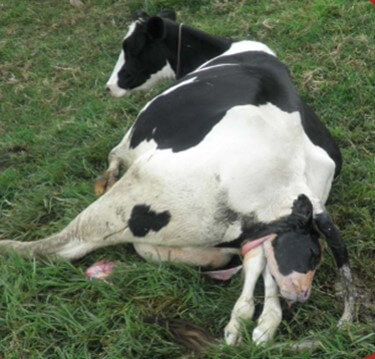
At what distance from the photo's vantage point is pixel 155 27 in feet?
14.8

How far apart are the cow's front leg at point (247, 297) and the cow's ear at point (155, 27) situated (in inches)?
89.5

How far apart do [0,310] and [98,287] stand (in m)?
0.45

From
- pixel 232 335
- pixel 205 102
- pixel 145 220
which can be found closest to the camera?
pixel 232 335

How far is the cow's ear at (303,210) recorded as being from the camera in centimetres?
265

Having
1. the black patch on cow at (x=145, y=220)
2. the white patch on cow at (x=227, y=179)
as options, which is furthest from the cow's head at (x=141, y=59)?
the black patch on cow at (x=145, y=220)

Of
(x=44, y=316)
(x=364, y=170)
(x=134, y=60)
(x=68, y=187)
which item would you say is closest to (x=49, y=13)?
(x=134, y=60)

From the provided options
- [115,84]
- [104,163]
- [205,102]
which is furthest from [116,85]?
[205,102]

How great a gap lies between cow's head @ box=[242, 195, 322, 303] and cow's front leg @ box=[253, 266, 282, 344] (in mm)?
48

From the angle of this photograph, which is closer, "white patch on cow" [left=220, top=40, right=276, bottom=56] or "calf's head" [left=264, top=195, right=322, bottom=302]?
"calf's head" [left=264, top=195, right=322, bottom=302]

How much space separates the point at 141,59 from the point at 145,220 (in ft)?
7.10

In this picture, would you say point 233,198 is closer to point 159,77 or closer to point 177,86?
point 177,86

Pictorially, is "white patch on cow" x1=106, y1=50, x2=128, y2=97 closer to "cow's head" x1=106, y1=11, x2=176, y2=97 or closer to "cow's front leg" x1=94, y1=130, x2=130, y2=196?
"cow's head" x1=106, y1=11, x2=176, y2=97

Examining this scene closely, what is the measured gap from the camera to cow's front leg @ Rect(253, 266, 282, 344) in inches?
98.5

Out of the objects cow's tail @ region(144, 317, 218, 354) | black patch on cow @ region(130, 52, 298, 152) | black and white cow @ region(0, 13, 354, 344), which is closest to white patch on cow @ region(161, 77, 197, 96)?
black patch on cow @ region(130, 52, 298, 152)
